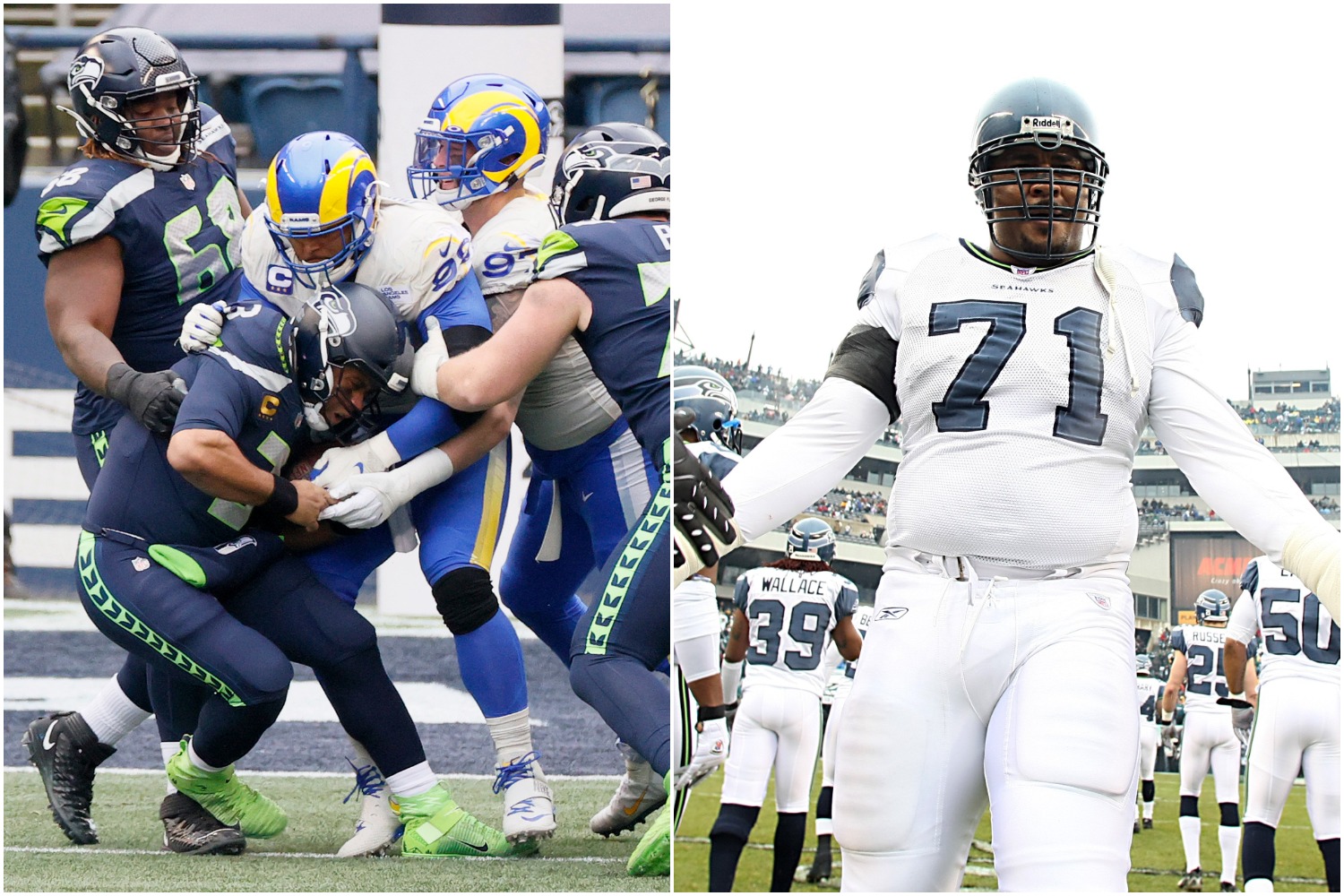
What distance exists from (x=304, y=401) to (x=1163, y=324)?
1.51m

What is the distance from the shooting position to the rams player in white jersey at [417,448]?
2.55 metres

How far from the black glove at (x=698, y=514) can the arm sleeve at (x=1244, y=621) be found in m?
2.06

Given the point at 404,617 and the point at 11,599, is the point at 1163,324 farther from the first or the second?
the point at 11,599

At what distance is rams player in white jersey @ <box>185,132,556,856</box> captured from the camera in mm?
2549

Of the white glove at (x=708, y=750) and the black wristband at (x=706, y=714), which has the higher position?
the black wristband at (x=706, y=714)

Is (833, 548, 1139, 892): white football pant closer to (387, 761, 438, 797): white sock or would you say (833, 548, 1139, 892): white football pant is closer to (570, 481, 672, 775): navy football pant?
(570, 481, 672, 775): navy football pant

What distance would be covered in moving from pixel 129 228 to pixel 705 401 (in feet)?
3.82

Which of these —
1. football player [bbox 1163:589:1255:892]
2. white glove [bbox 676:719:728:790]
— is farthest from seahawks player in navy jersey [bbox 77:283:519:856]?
football player [bbox 1163:589:1255:892]

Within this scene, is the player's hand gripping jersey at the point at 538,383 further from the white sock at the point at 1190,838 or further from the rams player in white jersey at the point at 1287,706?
the white sock at the point at 1190,838

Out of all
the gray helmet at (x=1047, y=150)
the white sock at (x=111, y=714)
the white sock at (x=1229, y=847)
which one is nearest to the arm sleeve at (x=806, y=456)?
the gray helmet at (x=1047, y=150)

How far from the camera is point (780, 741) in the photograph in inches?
141

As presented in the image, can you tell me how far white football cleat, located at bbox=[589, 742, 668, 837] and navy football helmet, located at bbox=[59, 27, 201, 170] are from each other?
4.84 feet

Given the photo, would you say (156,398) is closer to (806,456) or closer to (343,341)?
(343,341)

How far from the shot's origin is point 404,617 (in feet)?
8.75
